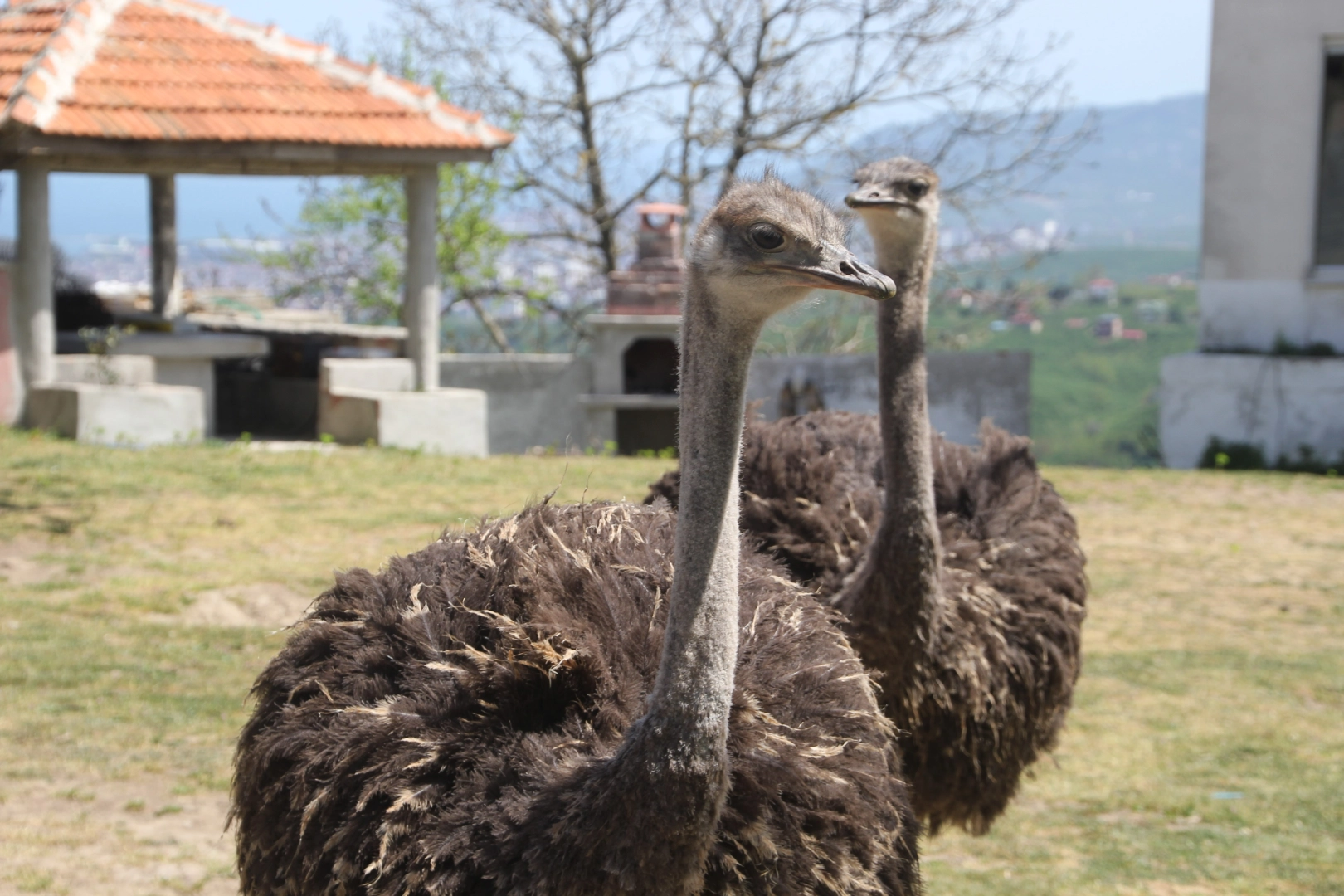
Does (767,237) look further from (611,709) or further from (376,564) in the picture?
(376,564)

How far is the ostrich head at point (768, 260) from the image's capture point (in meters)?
2.60

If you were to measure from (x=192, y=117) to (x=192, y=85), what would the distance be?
22.8 inches

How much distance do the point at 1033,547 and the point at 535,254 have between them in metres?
16.8

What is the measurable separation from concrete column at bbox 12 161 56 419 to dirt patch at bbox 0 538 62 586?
357cm

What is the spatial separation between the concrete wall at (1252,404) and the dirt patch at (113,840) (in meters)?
10.5

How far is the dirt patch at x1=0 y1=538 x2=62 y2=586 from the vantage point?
7.11 meters

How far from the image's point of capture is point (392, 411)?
11.5 meters

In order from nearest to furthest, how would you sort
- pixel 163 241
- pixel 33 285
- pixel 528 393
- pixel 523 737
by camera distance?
1. pixel 523 737
2. pixel 33 285
3. pixel 163 241
4. pixel 528 393

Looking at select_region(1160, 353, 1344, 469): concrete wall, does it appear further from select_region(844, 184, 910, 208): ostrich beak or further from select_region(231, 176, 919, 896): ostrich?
select_region(231, 176, 919, 896): ostrich

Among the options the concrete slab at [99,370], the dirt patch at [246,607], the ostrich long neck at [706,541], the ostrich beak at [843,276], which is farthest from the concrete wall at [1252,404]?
the ostrich long neck at [706,541]

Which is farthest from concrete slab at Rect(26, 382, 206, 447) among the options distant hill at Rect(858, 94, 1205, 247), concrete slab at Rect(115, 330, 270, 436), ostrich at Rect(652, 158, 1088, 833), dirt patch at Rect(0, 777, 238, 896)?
distant hill at Rect(858, 94, 1205, 247)

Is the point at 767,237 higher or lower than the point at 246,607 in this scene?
higher

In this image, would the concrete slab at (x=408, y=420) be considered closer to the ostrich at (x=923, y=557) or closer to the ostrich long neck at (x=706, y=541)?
the ostrich at (x=923, y=557)

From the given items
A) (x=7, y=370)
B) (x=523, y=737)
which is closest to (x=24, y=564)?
(x=7, y=370)
